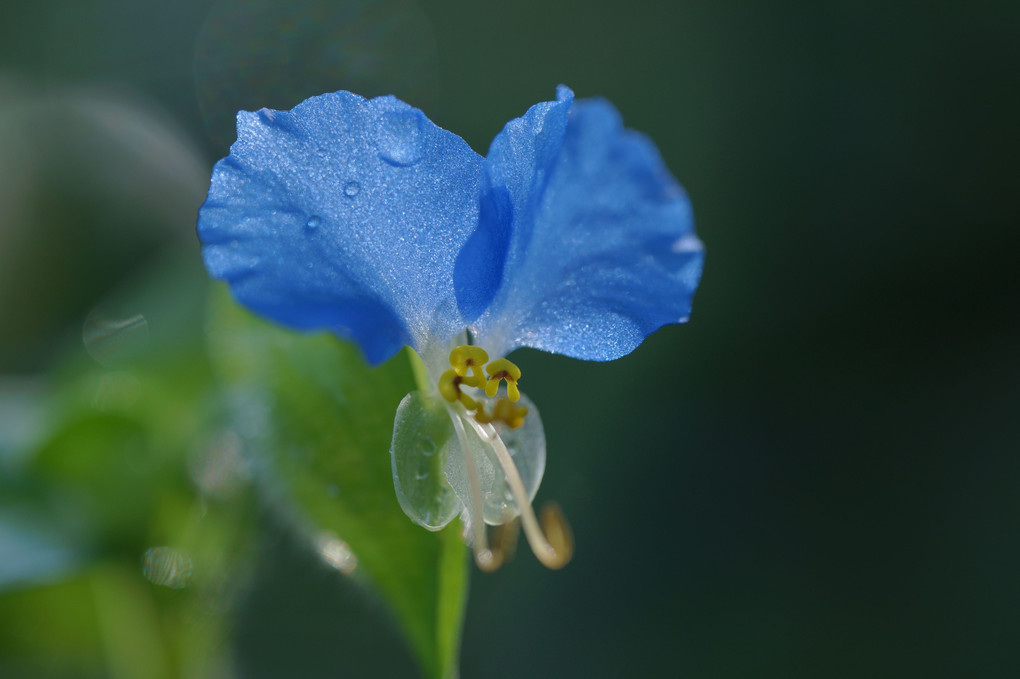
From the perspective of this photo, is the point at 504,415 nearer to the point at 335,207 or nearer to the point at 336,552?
the point at 335,207

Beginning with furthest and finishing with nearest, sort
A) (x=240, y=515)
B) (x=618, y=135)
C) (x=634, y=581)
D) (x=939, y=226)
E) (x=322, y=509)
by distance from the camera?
(x=939, y=226), (x=634, y=581), (x=240, y=515), (x=322, y=509), (x=618, y=135)

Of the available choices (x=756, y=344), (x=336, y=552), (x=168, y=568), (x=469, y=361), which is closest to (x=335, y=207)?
(x=469, y=361)

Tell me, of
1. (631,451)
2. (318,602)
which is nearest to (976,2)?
(631,451)

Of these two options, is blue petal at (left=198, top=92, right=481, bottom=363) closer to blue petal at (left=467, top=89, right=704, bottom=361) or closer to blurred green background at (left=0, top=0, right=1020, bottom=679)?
blue petal at (left=467, top=89, right=704, bottom=361)

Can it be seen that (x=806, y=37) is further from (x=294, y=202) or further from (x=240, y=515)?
(x=294, y=202)

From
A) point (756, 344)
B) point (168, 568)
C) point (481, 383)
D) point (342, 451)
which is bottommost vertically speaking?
point (168, 568)

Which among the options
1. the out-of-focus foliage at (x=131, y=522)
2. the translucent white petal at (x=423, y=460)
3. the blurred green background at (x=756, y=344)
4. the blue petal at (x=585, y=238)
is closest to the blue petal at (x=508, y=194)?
the blue petal at (x=585, y=238)
